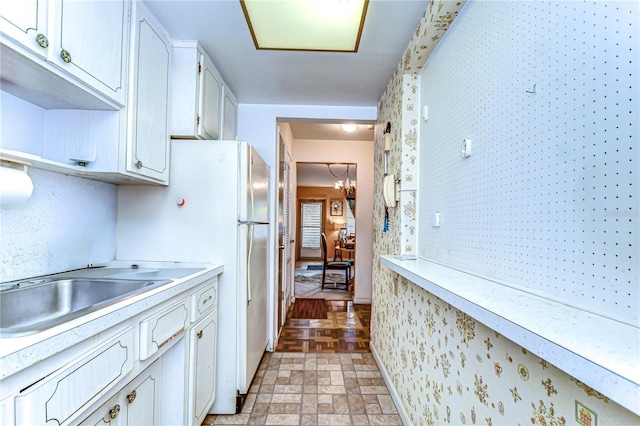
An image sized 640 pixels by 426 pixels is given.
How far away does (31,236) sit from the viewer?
1.23 metres

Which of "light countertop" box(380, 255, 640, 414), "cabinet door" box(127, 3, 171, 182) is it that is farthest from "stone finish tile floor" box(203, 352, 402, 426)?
"cabinet door" box(127, 3, 171, 182)

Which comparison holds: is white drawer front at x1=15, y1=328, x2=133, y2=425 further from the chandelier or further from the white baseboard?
the chandelier

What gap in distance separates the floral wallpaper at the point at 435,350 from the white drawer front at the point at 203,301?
1.13m

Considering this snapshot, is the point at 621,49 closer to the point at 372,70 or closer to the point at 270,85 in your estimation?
the point at 372,70

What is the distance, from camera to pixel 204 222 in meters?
1.75

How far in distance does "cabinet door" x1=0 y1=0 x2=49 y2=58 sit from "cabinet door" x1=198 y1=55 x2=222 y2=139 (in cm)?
94

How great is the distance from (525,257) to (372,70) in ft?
5.60

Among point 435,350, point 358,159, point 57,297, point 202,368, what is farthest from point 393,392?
point 358,159

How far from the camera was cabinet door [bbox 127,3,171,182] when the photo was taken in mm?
1378

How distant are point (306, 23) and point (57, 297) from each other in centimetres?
172

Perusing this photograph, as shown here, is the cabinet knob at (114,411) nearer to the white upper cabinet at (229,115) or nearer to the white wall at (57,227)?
the white wall at (57,227)

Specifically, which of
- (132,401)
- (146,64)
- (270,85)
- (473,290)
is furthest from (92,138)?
(473,290)

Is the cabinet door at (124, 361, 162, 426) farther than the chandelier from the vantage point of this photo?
No

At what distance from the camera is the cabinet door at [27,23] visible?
2.68ft
